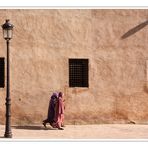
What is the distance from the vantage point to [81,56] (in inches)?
659

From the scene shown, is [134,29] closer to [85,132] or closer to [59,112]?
[59,112]

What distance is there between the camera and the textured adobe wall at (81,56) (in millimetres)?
16594

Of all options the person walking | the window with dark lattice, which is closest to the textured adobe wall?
the window with dark lattice

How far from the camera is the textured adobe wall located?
16594mm

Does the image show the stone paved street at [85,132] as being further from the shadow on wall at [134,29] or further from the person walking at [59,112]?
the shadow on wall at [134,29]

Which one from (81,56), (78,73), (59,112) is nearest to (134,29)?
(81,56)

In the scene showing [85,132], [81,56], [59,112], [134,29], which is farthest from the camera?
[134,29]

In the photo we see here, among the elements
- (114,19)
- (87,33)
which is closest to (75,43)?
(87,33)

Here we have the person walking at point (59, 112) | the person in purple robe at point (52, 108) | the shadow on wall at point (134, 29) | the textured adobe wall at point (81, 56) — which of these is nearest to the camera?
the person walking at point (59, 112)

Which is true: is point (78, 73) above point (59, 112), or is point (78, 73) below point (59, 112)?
above

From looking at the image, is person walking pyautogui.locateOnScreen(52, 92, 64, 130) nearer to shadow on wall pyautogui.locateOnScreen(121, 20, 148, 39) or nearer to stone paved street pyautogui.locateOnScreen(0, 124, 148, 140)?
stone paved street pyautogui.locateOnScreen(0, 124, 148, 140)

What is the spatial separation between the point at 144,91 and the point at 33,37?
415cm

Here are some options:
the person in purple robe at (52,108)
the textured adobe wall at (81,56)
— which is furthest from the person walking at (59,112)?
the textured adobe wall at (81,56)

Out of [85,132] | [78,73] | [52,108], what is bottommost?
[85,132]
